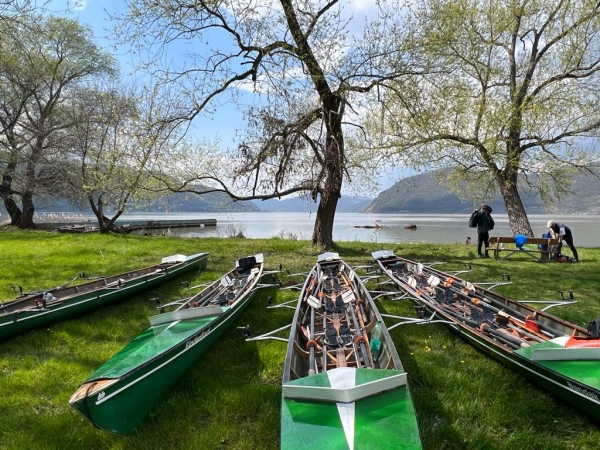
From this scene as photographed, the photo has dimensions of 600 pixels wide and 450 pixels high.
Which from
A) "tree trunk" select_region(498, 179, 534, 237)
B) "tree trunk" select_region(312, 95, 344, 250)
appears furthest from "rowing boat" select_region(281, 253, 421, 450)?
"tree trunk" select_region(498, 179, 534, 237)

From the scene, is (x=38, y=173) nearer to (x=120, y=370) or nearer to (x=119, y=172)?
(x=119, y=172)

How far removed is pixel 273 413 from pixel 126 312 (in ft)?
14.7

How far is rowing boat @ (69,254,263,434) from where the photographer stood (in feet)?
9.53

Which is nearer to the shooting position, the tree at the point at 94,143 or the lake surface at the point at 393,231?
the tree at the point at 94,143

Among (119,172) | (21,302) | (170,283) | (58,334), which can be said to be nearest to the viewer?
(58,334)

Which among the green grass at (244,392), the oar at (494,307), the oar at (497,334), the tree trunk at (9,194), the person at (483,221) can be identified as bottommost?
the green grass at (244,392)

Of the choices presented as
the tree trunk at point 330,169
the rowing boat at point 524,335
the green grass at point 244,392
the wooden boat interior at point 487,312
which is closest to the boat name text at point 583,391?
the rowing boat at point 524,335

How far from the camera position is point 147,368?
3416 millimetres

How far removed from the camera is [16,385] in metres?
4.08

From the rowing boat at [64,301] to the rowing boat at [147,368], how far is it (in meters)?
2.26

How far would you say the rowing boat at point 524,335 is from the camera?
3260 mm

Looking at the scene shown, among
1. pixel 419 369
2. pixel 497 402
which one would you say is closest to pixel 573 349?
pixel 497 402

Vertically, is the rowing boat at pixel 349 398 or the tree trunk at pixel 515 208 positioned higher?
the tree trunk at pixel 515 208

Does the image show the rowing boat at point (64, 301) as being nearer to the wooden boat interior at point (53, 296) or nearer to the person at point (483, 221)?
the wooden boat interior at point (53, 296)
